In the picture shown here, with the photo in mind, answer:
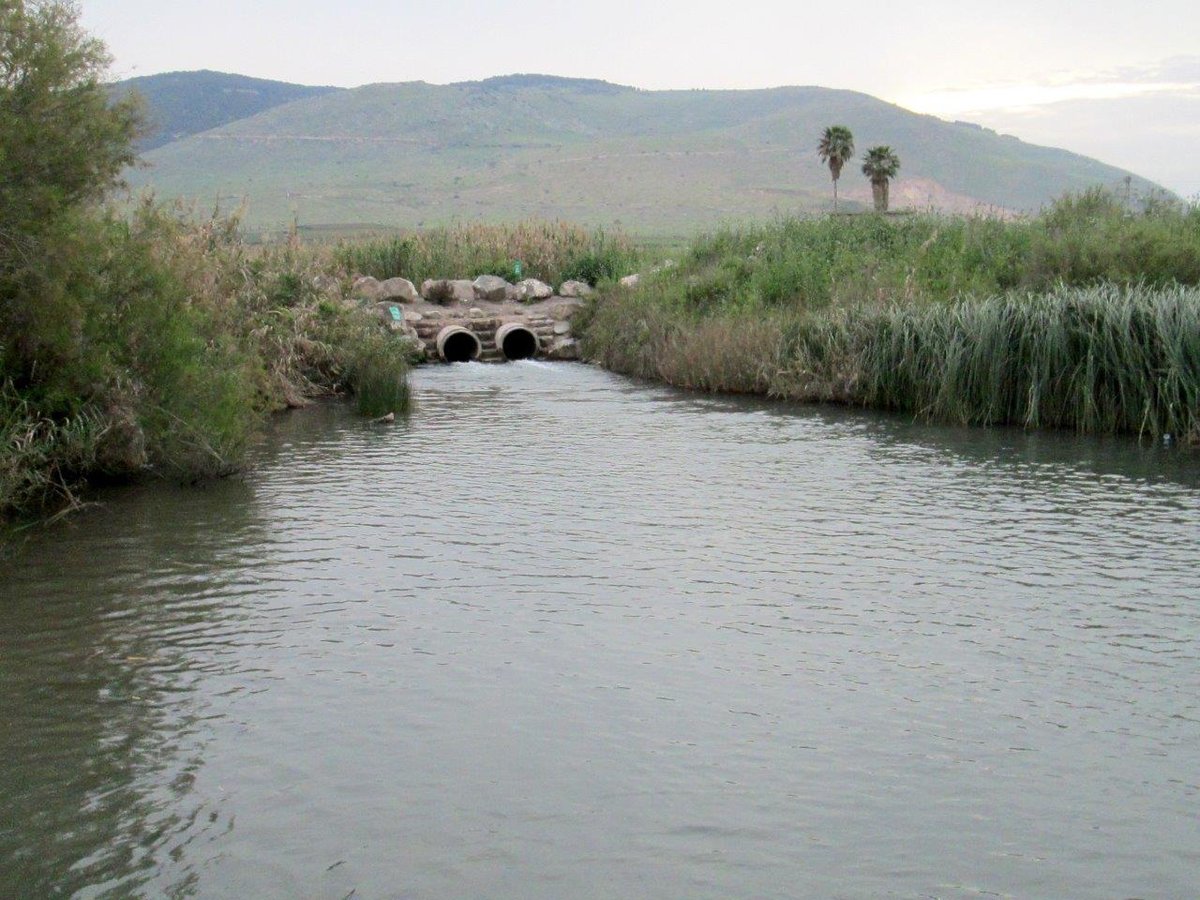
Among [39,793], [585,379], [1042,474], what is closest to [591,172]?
[585,379]

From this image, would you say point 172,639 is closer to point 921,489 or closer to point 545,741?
point 545,741

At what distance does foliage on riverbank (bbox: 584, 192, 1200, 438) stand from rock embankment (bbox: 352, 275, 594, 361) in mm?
1870

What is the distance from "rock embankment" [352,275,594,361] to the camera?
30.4 metres

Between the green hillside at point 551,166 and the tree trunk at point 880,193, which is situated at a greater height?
the green hillside at point 551,166

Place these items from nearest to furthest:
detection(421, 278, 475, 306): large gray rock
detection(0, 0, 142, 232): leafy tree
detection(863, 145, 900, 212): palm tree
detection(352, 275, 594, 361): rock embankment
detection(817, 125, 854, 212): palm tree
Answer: detection(0, 0, 142, 232): leafy tree
detection(352, 275, 594, 361): rock embankment
detection(421, 278, 475, 306): large gray rock
detection(863, 145, 900, 212): palm tree
detection(817, 125, 854, 212): palm tree

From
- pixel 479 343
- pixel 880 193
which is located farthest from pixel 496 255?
pixel 880 193

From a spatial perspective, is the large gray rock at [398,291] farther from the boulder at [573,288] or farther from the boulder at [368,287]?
the boulder at [573,288]

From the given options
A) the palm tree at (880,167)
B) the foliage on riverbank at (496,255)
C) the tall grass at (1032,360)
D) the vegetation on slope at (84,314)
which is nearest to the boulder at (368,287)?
the foliage on riverbank at (496,255)

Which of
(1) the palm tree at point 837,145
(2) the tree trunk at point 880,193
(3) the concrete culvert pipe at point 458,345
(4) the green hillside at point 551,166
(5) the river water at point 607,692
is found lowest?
(5) the river water at point 607,692

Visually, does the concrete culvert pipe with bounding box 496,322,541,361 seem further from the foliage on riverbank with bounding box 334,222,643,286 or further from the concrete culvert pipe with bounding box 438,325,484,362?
the foliage on riverbank with bounding box 334,222,643,286

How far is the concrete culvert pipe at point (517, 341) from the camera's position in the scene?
30.6 meters

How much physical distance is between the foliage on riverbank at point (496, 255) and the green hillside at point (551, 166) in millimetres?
65088

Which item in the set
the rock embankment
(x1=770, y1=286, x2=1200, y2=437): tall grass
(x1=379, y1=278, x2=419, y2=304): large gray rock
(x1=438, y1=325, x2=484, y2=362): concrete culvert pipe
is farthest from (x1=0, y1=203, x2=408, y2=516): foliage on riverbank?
(x1=379, y1=278, x2=419, y2=304): large gray rock

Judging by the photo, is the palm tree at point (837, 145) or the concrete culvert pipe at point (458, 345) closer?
the concrete culvert pipe at point (458, 345)
